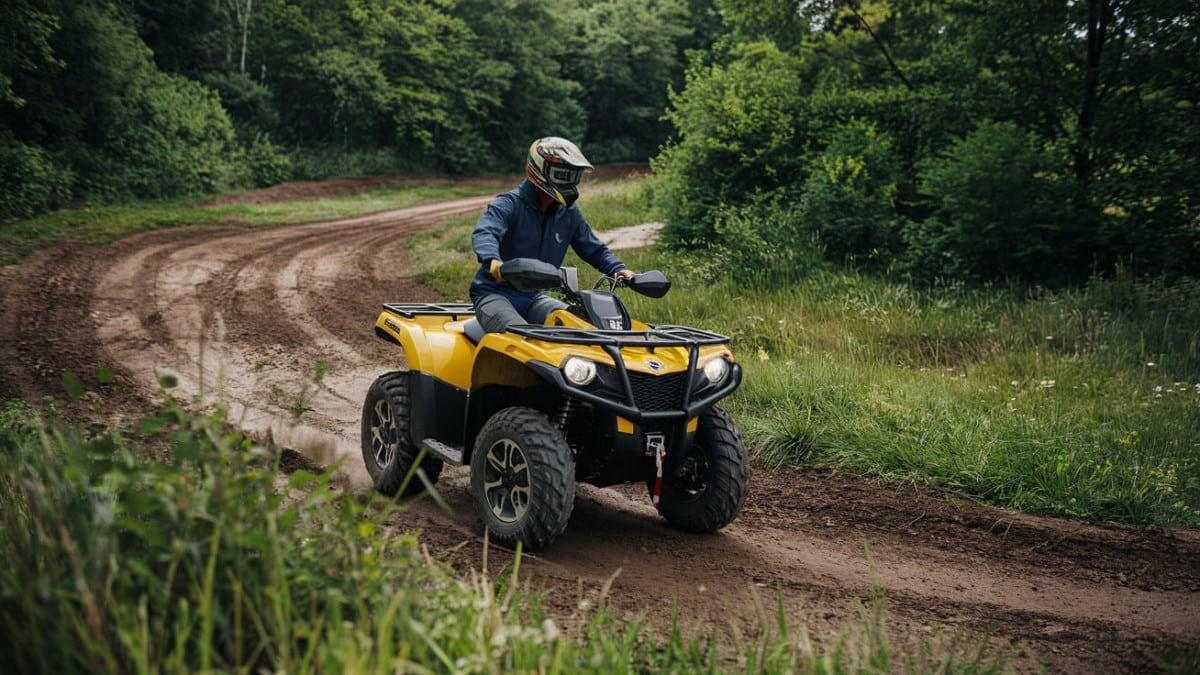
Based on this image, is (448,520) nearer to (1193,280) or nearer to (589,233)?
(589,233)

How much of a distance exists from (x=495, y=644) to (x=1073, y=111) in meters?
12.3

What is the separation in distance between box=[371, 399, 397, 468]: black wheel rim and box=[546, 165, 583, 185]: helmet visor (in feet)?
5.97

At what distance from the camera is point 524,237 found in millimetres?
5516

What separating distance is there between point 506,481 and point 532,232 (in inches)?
65.1

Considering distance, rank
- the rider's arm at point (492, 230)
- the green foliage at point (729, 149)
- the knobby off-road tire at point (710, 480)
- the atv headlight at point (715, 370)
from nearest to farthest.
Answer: the atv headlight at point (715, 370) → the knobby off-road tire at point (710, 480) → the rider's arm at point (492, 230) → the green foliage at point (729, 149)

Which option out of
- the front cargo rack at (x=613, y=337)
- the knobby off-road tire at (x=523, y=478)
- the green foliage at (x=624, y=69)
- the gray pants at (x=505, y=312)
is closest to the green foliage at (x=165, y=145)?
the gray pants at (x=505, y=312)

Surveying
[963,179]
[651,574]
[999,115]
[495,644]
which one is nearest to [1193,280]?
[963,179]

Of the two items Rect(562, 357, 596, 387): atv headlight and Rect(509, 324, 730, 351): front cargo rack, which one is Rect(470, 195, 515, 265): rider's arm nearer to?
Rect(509, 324, 730, 351): front cargo rack

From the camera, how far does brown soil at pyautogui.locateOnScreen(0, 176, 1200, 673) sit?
3.95 meters

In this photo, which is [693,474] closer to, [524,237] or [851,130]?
[524,237]

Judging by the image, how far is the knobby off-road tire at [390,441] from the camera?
18.2 feet

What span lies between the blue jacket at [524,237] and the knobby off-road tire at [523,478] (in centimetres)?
97

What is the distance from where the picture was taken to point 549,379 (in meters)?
4.30

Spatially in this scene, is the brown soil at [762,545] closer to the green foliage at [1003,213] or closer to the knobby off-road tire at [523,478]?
the knobby off-road tire at [523,478]
